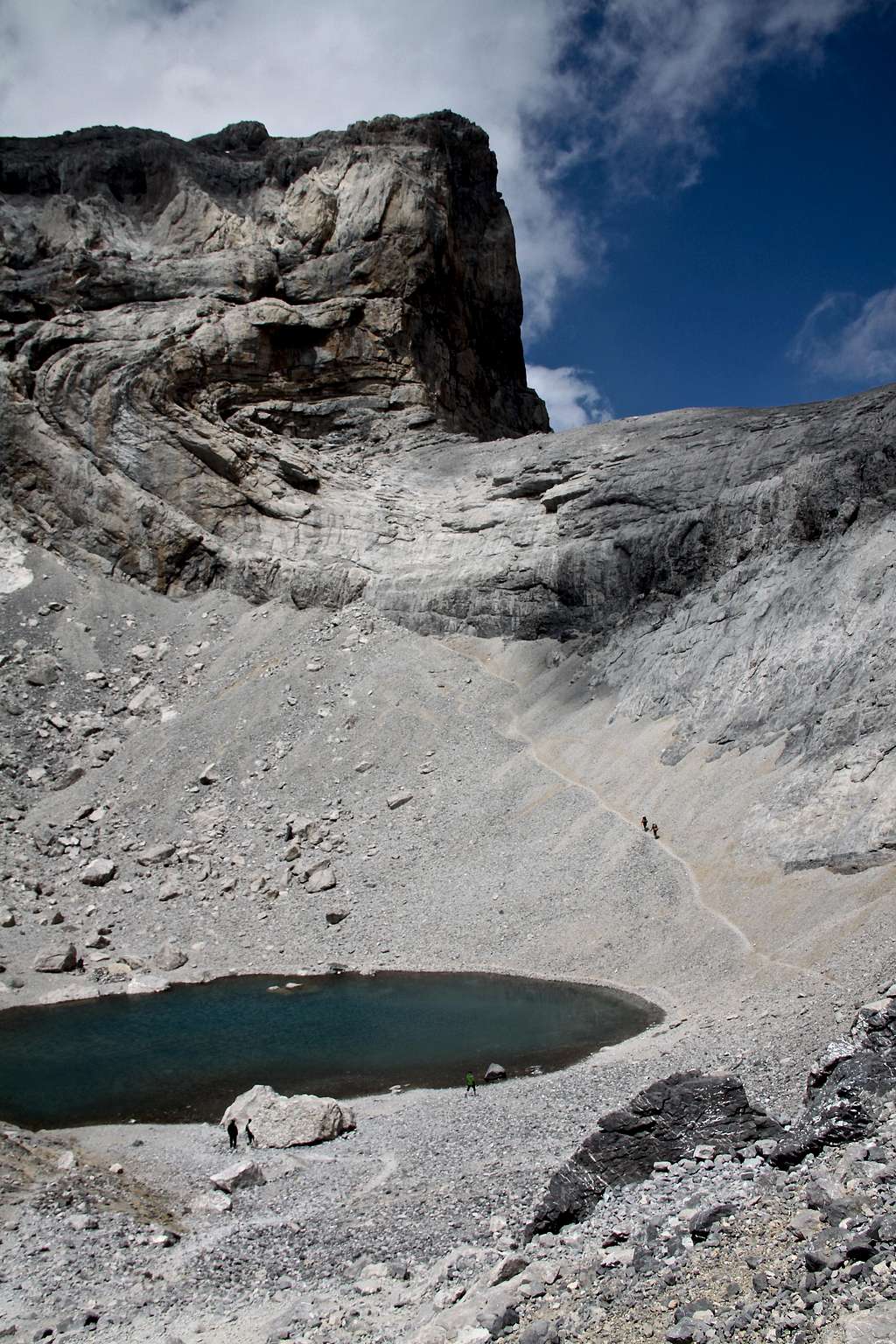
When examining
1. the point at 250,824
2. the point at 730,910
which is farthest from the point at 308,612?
the point at 730,910

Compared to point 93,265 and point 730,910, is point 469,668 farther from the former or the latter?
point 93,265

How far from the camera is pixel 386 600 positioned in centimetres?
4475

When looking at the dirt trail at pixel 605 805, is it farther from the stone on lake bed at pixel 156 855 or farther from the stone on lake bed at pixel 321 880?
the stone on lake bed at pixel 156 855

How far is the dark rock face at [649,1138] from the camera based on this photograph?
1112 centimetres

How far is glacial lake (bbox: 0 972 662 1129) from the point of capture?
64.2 ft

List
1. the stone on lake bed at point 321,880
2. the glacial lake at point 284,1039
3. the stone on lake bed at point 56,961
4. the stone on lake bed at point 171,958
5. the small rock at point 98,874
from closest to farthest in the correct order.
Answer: the glacial lake at point 284,1039 < the stone on lake bed at point 56,961 < the stone on lake bed at point 171,958 < the stone on lake bed at point 321,880 < the small rock at point 98,874

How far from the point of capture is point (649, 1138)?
1168cm

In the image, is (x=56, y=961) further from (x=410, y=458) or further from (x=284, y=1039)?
(x=410, y=458)

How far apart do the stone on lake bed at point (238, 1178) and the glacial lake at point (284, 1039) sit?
11.0ft

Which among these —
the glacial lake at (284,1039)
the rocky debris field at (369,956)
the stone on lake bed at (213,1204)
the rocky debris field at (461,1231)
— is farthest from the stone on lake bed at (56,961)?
the stone on lake bed at (213,1204)

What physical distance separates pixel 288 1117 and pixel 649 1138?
784 centimetres

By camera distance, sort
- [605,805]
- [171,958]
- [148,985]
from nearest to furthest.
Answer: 1. [148,985]
2. [171,958]
3. [605,805]

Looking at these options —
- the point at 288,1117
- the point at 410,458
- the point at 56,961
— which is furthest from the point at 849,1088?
the point at 410,458

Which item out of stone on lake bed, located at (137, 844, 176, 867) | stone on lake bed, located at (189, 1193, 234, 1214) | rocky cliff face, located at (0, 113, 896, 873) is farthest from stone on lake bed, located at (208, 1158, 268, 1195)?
stone on lake bed, located at (137, 844, 176, 867)
